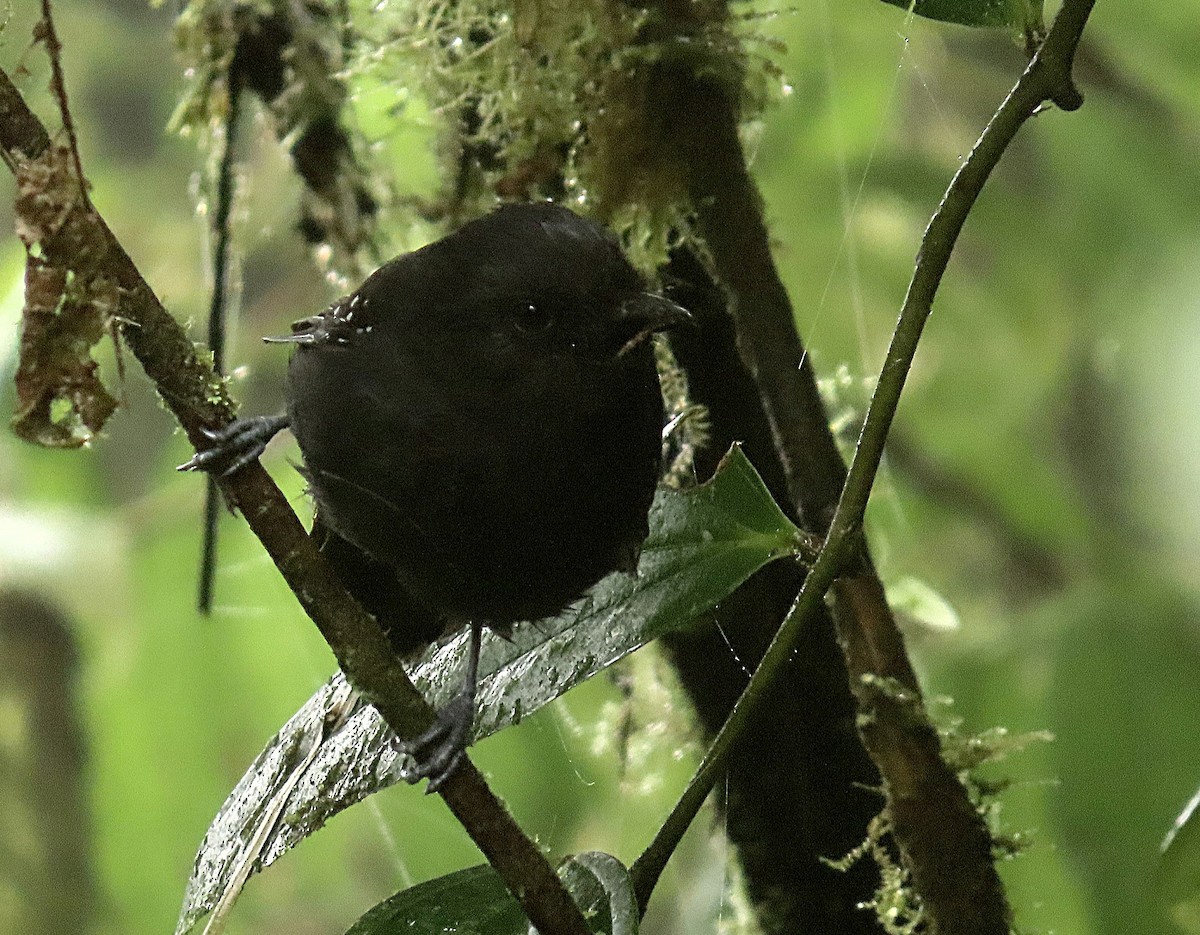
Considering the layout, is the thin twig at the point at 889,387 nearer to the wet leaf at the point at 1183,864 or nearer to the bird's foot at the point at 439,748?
the bird's foot at the point at 439,748

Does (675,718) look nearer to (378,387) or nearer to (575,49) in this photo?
(378,387)

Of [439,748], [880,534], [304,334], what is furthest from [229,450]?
[880,534]

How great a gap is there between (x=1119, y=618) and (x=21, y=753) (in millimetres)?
2396

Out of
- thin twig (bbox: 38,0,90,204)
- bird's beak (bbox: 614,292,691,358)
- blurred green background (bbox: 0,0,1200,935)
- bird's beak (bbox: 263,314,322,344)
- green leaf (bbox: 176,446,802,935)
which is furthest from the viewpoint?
blurred green background (bbox: 0,0,1200,935)

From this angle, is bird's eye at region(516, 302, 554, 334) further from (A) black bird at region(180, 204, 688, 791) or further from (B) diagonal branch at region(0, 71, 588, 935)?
(B) diagonal branch at region(0, 71, 588, 935)

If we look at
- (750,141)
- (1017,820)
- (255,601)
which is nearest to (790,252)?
(750,141)

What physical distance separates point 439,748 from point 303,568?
0.72 ft

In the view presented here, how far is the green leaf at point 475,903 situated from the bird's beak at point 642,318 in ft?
1.91

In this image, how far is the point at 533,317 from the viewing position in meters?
1.55

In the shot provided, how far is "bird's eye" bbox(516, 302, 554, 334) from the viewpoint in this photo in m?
1.55

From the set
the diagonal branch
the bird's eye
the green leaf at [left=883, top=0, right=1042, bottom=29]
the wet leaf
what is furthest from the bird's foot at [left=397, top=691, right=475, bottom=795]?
the green leaf at [left=883, top=0, right=1042, bottom=29]

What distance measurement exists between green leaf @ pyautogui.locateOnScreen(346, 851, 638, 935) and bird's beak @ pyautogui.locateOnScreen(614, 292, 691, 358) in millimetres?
583

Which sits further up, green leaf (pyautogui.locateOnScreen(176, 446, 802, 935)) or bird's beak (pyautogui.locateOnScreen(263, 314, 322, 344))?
bird's beak (pyautogui.locateOnScreen(263, 314, 322, 344))

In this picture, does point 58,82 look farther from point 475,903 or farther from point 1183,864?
point 1183,864
